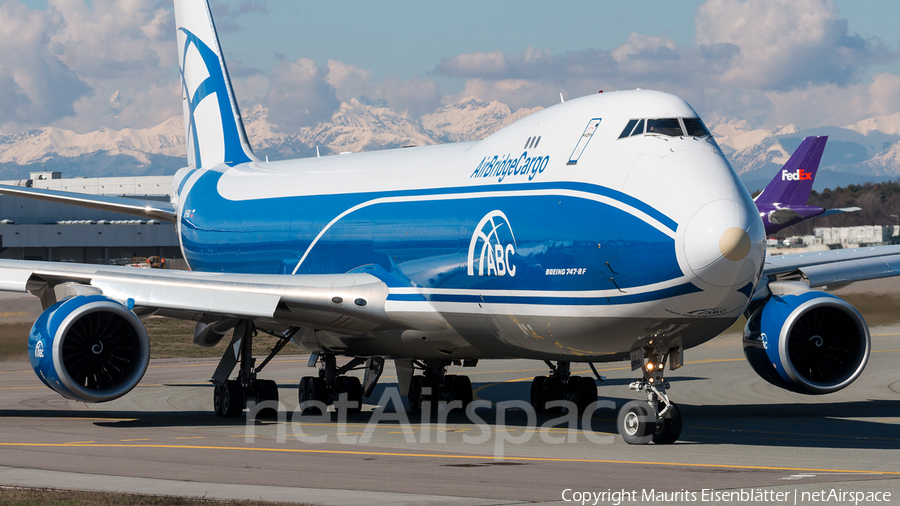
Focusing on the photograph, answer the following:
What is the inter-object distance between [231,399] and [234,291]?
339 cm

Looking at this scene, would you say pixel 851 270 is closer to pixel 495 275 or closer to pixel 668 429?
pixel 668 429

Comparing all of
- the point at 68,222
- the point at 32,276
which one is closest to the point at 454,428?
the point at 32,276

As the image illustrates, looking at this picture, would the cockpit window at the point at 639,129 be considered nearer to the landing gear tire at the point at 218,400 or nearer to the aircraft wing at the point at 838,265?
the aircraft wing at the point at 838,265

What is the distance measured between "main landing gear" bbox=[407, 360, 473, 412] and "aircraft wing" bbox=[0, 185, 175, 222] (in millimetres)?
8635

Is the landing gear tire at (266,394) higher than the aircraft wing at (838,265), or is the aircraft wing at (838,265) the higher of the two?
the aircraft wing at (838,265)

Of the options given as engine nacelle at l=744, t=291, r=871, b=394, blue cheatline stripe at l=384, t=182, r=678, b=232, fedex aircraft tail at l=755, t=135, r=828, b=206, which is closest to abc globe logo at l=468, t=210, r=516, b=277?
blue cheatline stripe at l=384, t=182, r=678, b=232

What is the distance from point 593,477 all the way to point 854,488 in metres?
2.97

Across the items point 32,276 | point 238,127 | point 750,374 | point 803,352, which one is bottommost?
point 750,374

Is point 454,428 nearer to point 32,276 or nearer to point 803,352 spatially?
point 803,352

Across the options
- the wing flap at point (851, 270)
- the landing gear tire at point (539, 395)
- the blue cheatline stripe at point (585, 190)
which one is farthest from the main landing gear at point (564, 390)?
the blue cheatline stripe at point (585, 190)

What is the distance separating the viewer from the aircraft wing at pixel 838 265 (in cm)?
2130

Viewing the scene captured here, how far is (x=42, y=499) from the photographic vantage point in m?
12.1

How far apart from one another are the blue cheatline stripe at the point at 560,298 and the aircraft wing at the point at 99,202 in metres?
10.4

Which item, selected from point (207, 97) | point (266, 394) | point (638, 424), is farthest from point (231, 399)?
point (207, 97)
